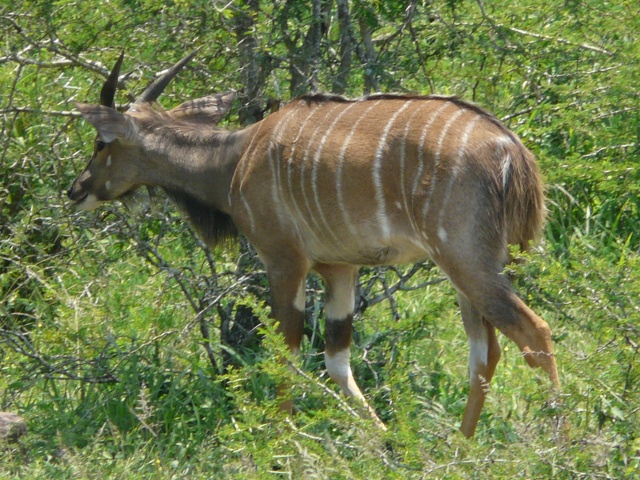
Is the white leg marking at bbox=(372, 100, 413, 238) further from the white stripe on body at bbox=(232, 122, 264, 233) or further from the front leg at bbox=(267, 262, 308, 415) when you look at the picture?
the white stripe on body at bbox=(232, 122, 264, 233)

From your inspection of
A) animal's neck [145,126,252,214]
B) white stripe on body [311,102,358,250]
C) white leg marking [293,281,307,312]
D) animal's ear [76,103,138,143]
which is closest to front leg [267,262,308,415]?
white leg marking [293,281,307,312]

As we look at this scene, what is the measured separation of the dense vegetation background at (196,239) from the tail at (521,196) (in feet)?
1.29

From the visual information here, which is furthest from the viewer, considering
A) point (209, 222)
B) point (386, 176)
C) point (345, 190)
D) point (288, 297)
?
point (209, 222)

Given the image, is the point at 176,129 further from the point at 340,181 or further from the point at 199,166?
the point at 340,181

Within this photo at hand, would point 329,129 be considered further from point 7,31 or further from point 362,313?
point 7,31

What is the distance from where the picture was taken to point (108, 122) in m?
4.79

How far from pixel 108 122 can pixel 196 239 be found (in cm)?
68

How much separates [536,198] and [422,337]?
123 cm

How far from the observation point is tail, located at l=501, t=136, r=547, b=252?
3.88m

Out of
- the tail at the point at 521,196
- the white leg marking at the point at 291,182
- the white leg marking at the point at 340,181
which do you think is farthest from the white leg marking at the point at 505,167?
the white leg marking at the point at 291,182

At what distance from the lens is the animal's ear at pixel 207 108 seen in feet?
16.3

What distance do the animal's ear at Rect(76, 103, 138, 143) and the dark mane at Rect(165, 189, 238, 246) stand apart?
346 millimetres

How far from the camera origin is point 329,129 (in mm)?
4410

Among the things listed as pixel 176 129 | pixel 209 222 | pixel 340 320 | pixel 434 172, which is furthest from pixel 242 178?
pixel 434 172
